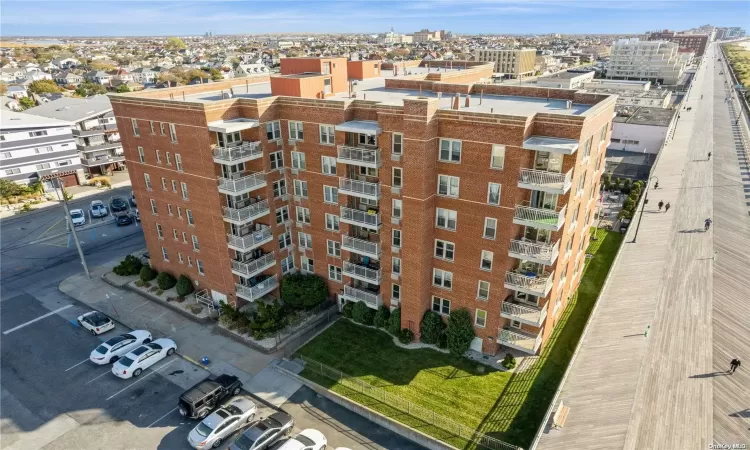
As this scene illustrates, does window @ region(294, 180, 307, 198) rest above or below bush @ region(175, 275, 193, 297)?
above

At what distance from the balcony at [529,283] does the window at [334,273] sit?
14.6m

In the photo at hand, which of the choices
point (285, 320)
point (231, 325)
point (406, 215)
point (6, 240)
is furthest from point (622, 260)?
point (6, 240)

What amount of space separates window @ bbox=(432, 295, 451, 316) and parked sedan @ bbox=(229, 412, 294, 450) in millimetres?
13032

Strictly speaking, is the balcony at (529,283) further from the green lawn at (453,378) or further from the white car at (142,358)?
the white car at (142,358)

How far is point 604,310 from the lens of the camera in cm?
3531

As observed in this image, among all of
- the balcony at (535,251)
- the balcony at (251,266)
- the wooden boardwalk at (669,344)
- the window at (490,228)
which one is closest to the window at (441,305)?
the window at (490,228)

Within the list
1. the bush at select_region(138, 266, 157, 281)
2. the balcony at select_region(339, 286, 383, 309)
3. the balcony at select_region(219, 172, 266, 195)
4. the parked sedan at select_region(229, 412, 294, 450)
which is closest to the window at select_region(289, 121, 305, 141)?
the balcony at select_region(219, 172, 266, 195)

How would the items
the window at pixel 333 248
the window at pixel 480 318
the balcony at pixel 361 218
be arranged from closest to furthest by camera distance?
the window at pixel 480 318 < the balcony at pixel 361 218 < the window at pixel 333 248

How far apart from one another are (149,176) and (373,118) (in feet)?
71.8

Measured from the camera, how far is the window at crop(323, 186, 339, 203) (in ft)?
113

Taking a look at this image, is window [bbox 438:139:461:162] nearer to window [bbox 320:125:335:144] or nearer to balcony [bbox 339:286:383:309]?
window [bbox 320:125:335:144]

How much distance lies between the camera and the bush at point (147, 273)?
42.6m

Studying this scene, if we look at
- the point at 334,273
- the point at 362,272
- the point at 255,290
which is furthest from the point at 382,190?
the point at 255,290

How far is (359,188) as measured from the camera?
3138 cm
